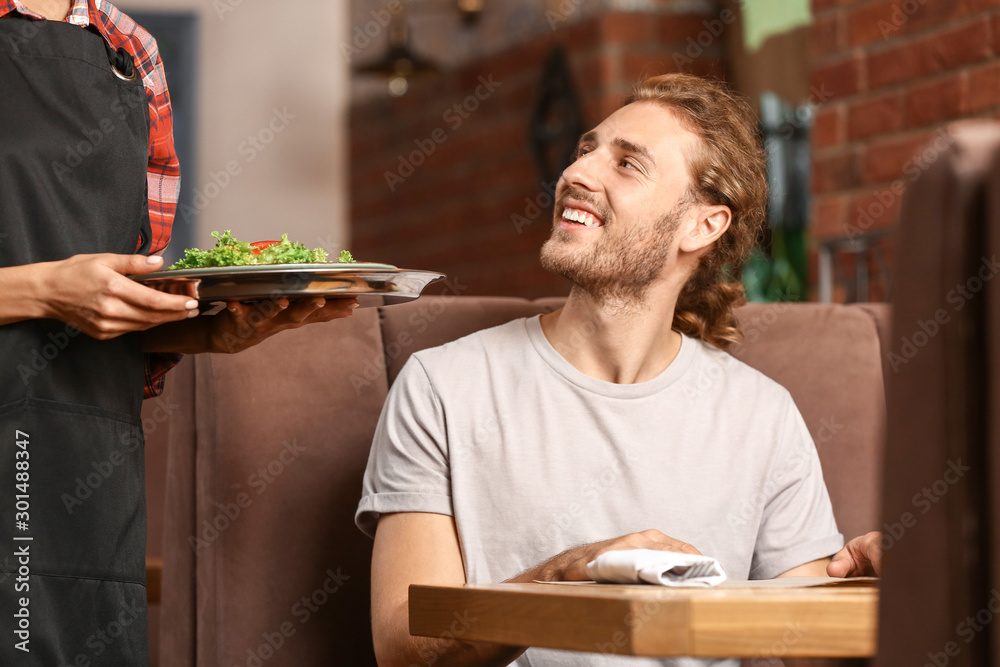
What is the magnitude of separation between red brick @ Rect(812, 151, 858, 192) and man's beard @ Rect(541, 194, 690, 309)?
39.2 inches

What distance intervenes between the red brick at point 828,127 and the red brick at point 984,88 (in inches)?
15.1

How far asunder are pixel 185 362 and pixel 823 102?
5.37 ft

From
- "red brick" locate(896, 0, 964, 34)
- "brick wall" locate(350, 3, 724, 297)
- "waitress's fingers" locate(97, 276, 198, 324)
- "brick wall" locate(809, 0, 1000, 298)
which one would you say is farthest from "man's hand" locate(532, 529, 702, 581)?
"brick wall" locate(350, 3, 724, 297)

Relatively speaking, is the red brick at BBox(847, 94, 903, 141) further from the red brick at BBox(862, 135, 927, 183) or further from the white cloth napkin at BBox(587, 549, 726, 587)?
the white cloth napkin at BBox(587, 549, 726, 587)

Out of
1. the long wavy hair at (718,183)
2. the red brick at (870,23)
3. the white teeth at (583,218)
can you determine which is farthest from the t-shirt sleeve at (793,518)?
the red brick at (870,23)

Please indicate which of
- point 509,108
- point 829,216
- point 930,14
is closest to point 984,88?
point 930,14

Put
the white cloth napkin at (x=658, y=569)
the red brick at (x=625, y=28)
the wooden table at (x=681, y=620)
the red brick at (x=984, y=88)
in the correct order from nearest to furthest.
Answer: the wooden table at (x=681, y=620), the white cloth napkin at (x=658, y=569), the red brick at (x=984, y=88), the red brick at (x=625, y=28)

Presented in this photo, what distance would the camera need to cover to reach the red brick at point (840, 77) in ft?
8.27

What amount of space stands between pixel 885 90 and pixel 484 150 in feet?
6.48

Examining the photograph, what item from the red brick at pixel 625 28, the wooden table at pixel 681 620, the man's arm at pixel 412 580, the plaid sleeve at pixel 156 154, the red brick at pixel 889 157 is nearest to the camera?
the wooden table at pixel 681 620

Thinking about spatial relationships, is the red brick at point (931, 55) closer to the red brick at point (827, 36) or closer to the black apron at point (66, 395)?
the red brick at point (827, 36)

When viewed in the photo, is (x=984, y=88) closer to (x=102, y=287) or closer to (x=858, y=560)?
(x=858, y=560)

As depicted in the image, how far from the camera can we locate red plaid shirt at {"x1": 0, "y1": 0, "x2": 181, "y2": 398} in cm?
138

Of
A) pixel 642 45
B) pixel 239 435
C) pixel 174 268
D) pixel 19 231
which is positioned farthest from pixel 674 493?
pixel 642 45
